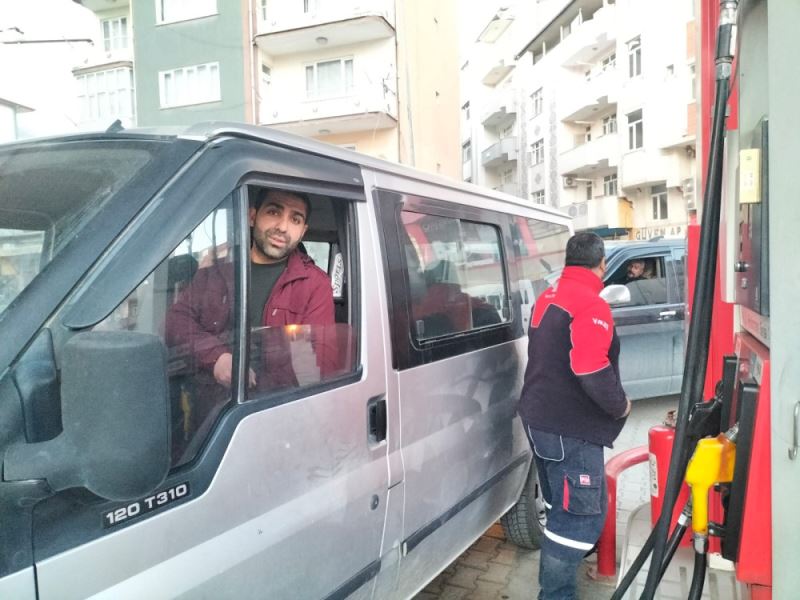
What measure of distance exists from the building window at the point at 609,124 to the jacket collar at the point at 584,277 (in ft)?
99.4

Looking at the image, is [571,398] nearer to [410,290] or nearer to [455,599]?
[410,290]

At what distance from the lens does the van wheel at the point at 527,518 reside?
390cm

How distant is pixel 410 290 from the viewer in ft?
8.63

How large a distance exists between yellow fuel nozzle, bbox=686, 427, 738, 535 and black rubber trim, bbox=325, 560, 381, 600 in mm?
1109

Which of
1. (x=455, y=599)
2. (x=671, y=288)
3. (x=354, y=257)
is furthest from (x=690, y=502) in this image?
(x=671, y=288)

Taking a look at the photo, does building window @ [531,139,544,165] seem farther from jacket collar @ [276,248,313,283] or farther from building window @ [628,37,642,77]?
jacket collar @ [276,248,313,283]

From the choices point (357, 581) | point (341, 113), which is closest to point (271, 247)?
point (357, 581)

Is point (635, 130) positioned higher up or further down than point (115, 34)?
further down

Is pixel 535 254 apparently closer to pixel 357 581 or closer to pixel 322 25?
pixel 357 581

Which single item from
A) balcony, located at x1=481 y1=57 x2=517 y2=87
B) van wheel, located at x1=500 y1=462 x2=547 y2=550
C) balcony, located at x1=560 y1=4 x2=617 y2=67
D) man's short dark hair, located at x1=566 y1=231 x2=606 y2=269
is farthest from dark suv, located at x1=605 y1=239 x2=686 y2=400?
balcony, located at x1=481 y1=57 x2=517 y2=87

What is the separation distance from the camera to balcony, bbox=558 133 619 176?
29.6 meters

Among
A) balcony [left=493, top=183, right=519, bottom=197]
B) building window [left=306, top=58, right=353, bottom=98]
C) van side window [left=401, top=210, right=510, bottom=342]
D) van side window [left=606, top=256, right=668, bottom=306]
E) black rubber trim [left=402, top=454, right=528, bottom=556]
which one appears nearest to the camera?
black rubber trim [left=402, top=454, right=528, bottom=556]

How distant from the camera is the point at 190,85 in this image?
70.3ft

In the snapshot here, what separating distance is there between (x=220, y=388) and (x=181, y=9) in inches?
921
